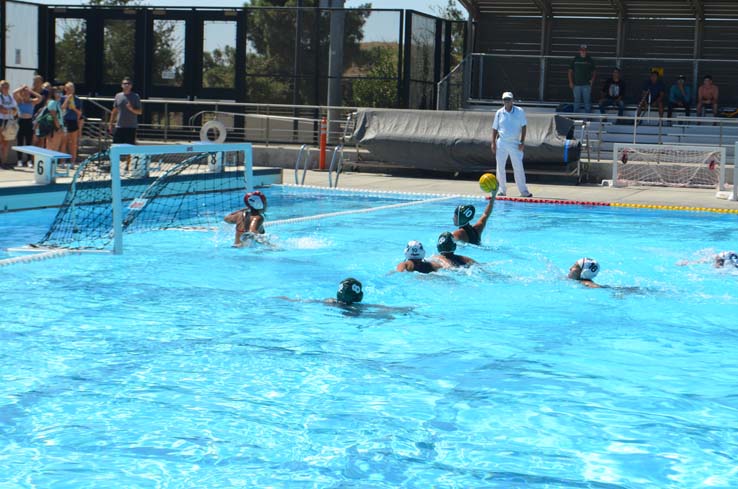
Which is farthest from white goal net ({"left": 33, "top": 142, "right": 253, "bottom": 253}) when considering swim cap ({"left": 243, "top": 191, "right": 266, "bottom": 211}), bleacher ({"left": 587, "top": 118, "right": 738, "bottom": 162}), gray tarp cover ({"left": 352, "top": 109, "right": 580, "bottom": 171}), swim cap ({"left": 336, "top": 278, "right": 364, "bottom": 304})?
bleacher ({"left": 587, "top": 118, "right": 738, "bottom": 162})

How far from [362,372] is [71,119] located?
13.7 m

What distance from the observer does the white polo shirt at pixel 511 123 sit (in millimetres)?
17531

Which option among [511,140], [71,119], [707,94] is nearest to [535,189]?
[511,140]

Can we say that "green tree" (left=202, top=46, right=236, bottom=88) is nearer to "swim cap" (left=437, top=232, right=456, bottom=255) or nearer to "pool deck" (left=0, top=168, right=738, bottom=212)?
"pool deck" (left=0, top=168, right=738, bottom=212)

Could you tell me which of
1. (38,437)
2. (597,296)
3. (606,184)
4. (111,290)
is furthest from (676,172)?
(38,437)

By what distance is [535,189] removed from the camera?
19.3 metres

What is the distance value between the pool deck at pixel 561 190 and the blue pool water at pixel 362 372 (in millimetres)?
4985

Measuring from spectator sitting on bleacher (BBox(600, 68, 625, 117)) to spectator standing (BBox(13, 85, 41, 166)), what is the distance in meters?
12.8

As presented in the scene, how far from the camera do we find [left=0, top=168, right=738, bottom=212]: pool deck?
16938 millimetres

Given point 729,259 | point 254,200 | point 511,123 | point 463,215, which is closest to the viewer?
point 729,259

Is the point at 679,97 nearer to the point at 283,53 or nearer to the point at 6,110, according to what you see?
the point at 283,53

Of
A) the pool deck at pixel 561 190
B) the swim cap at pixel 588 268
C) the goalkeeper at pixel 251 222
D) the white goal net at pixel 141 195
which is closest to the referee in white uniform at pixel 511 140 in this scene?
the pool deck at pixel 561 190

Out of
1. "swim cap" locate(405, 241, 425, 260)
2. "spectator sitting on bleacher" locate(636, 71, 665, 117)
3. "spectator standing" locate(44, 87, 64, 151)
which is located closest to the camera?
"swim cap" locate(405, 241, 425, 260)

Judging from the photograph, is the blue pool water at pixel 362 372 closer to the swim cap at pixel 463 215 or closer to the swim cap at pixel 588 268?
the swim cap at pixel 588 268
